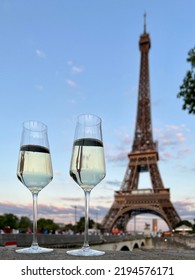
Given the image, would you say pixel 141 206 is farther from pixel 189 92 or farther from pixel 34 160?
pixel 34 160

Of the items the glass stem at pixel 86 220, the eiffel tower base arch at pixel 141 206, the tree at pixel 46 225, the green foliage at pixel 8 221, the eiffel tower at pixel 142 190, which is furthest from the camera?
the tree at pixel 46 225

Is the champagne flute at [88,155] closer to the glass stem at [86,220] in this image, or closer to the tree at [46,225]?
the glass stem at [86,220]

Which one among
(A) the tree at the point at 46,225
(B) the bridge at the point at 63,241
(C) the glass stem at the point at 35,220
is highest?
(C) the glass stem at the point at 35,220

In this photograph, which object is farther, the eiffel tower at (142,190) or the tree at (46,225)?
the tree at (46,225)

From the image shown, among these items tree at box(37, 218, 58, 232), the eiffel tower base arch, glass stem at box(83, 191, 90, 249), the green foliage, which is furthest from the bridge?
tree at box(37, 218, 58, 232)

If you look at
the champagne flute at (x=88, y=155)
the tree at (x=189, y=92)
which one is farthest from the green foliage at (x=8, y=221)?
the champagne flute at (x=88, y=155)

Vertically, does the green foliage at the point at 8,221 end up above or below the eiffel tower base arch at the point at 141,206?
below
